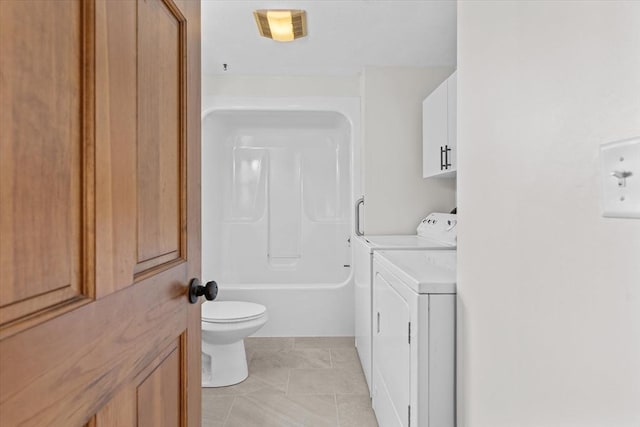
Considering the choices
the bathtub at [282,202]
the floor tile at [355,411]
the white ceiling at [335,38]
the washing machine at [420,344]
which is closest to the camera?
the washing machine at [420,344]

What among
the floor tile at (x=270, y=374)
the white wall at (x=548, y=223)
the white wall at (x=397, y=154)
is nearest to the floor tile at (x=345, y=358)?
the floor tile at (x=270, y=374)

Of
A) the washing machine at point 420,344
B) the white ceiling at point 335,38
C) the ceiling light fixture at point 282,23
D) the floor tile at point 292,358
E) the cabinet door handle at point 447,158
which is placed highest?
the white ceiling at point 335,38

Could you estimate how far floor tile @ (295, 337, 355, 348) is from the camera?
3.17 metres

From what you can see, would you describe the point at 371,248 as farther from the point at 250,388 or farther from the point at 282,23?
the point at 282,23

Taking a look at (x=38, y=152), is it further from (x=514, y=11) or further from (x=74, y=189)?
(x=514, y=11)

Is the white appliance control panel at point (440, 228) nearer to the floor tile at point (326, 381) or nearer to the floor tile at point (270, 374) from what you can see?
the floor tile at point (326, 381)

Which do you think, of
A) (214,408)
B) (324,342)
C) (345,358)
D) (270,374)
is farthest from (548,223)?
(324,342)

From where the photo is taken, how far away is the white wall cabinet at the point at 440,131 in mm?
2459

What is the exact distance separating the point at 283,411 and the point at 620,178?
2051 mm

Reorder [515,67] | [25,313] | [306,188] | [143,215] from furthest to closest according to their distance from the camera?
[306,188] → [515,67] → [143,215] → [25,313]

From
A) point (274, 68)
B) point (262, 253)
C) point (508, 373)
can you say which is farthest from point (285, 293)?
point (508, 373)

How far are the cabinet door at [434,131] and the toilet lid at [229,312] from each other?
150 centimetres

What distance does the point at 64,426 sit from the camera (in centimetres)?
52

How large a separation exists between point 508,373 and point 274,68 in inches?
111
